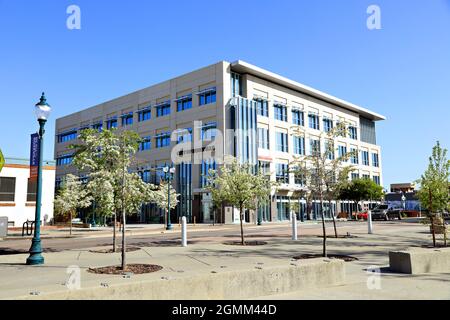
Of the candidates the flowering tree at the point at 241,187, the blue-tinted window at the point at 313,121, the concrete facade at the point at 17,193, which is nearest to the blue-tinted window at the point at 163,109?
the blue-tinted window at the point at 313,121

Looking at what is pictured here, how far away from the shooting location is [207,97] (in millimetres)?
48312

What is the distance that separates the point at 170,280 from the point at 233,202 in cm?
1223

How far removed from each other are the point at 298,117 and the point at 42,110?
47.6m

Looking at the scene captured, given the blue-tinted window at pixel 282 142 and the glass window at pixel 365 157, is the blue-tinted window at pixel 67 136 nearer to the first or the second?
the blue-tinted window at pixel 282 142

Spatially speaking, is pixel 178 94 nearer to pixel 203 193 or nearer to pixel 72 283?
pixel 203 193

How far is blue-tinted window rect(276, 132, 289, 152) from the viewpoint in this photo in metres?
53.1

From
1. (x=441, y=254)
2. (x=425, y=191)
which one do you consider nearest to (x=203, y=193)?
(x=425, y=191)

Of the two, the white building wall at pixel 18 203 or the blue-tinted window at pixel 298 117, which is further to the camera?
the blue-tinted window at pixel 298 117

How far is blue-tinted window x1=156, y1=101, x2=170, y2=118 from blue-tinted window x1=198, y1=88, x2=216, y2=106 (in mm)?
5935

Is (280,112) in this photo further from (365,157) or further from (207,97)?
(365,157)

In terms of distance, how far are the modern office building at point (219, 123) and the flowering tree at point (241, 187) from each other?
76.6 ft

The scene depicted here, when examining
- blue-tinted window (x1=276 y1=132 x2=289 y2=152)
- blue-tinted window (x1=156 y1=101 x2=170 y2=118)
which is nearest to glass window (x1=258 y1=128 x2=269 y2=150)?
blue-tinted window (x1=276 y1=132 x2=289 y2=152)

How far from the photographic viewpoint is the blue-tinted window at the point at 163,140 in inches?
2072

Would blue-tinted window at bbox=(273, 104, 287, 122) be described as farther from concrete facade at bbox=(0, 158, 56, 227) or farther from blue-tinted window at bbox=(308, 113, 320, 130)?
concrete facade at bbox=(0, 158, 56, 227)
